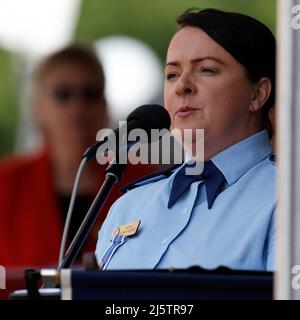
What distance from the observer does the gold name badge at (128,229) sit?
298 cm

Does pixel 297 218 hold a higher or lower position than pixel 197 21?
lower


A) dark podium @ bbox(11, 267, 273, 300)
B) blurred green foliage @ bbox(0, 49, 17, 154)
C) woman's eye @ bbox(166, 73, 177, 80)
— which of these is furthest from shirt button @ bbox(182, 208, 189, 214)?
blurred green foliage @ bbox(0, 49, 17, 154)

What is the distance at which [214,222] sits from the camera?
2.85 metres

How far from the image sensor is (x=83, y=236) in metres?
2.89

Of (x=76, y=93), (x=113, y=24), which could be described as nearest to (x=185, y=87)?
(x=76, y=93)

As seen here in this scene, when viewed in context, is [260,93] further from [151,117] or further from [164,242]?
[164,242]

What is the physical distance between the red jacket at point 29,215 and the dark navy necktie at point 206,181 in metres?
2.07

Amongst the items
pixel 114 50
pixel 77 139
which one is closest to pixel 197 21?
pixel 77 139

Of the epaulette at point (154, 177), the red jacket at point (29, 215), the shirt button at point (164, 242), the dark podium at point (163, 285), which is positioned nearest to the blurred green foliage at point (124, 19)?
the red jacket at point (29, 215)

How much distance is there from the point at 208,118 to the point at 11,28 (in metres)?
7.50

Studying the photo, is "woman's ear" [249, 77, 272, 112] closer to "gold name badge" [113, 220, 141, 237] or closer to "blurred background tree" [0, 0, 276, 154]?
"gold name badge" [113, 220, 141, 237]

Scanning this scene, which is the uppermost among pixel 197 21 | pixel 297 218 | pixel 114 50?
pixel 114 50

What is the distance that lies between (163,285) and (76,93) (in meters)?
Result: 3.13
